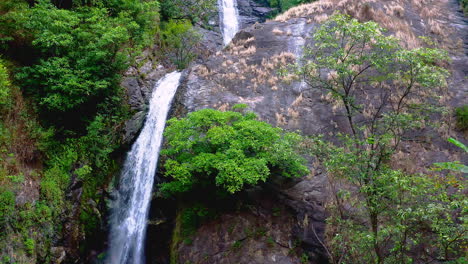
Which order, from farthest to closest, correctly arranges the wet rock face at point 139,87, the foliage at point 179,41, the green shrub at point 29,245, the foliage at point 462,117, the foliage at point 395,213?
the foliage at point 179,41, the wet rock face at point 139,87, the foliage at point 462,117, the green shrub at point 29,245, the foliage at point 395,213

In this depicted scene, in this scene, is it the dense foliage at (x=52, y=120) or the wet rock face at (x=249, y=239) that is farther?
the wet rock face at (x=249, y=239)

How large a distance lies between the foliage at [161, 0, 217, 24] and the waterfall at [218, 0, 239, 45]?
2.45m

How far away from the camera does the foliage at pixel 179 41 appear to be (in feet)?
74.6

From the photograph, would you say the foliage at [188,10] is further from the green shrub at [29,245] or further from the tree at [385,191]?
the green shrub at [29,245]

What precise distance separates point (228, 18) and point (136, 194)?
25385mm

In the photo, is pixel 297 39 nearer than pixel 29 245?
No

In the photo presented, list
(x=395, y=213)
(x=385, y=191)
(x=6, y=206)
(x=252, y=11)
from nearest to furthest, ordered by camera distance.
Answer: (x=395, y=213) < (x=385, y=191) < (x=6, y=206) < (x=252, y=11)

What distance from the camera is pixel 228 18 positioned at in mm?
32406

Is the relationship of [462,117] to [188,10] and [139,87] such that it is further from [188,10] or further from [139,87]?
[188,10]

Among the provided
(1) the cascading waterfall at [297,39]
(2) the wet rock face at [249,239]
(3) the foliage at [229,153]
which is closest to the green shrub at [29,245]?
(3) the foliage at [229,153]

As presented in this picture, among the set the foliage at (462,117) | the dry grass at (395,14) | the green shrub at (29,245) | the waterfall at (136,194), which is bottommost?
the waterfall at (136,194)

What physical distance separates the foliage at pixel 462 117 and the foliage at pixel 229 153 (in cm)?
686

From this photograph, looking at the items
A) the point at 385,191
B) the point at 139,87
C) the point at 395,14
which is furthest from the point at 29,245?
the point at 395,14

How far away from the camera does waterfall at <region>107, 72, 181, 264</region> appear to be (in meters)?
12.3
